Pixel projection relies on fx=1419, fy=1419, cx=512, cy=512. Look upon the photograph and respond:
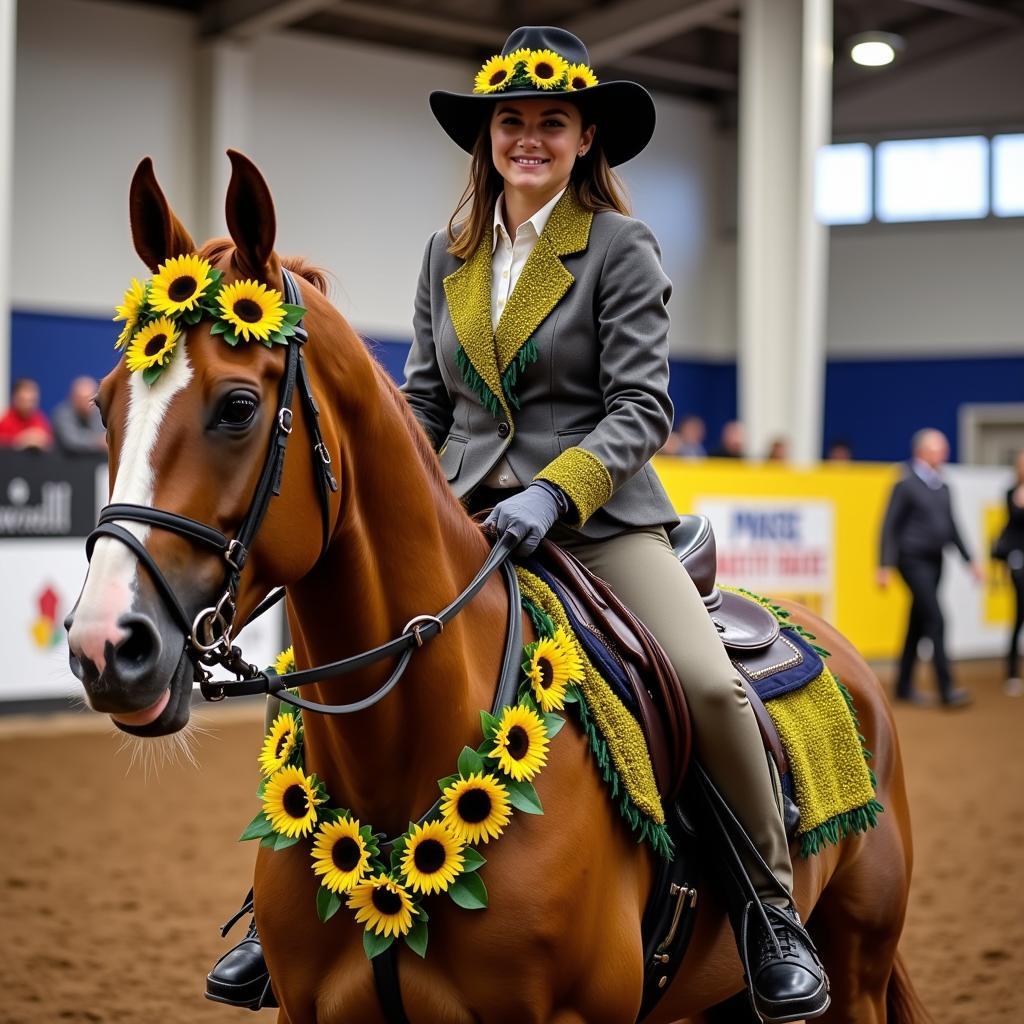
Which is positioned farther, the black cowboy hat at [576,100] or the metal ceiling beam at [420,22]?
the metal ceiling beam at [420,22]

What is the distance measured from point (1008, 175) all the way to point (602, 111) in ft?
71.7

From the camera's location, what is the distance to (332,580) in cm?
229

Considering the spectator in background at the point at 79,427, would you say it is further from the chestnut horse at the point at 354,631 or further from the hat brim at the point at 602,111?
the chestnut horse at the point at 354,631

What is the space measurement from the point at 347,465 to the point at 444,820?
0.60 meters

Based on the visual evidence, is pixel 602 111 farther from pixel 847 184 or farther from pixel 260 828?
pixel 847 184

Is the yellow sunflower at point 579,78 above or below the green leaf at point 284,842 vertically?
above

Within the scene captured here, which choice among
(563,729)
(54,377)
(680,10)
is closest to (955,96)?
(680,10)

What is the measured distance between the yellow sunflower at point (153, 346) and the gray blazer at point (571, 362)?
83 cm

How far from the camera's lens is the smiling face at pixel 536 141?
9.20 ft

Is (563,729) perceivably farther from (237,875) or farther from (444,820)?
(237,875)

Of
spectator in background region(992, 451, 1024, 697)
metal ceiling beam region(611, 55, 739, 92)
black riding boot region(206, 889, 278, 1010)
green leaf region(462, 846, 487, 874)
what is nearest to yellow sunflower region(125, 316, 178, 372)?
green leaf region(462, 846, 487, 874)

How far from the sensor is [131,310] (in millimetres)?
2127

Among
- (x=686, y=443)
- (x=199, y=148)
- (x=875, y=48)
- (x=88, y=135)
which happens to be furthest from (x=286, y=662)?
(x=875, y=48)

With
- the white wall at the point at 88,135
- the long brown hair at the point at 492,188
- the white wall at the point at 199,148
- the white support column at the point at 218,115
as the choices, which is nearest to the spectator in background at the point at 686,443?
the white wall at the point at 199,148
